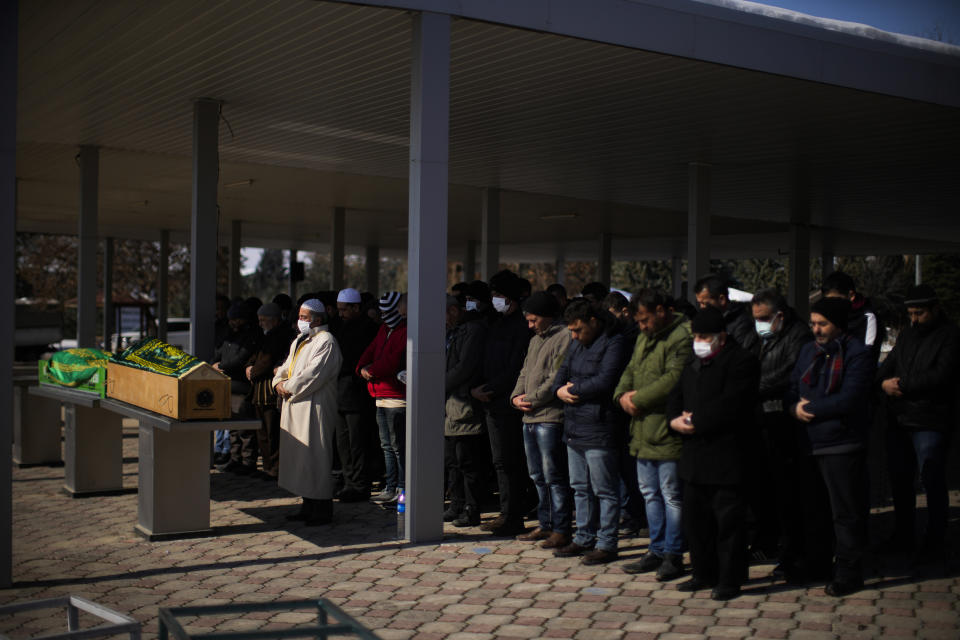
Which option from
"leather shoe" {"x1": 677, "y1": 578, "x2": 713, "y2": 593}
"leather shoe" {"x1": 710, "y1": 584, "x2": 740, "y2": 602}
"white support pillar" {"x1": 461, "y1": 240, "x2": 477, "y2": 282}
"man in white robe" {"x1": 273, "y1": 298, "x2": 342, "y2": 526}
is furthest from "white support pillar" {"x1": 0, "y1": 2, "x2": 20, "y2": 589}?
"white support pillar" {"x1": 461, "y1": 240, "x2": 477, "y2": 282}

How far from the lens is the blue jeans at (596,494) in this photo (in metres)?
6.48

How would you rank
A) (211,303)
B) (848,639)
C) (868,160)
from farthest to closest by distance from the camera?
(868,160) < (211,303) < (848,639)

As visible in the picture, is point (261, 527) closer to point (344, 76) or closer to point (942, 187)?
point (344, 76)

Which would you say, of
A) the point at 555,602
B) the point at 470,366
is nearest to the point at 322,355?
the point at 470,366

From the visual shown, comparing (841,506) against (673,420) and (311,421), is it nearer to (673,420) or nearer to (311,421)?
(673,420)

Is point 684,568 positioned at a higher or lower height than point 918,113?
lower

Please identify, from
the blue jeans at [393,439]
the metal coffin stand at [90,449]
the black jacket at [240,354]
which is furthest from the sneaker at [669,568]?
the metal coffin stand at [90,449]

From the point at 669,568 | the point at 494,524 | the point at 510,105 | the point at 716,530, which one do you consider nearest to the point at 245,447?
the point at 494,524

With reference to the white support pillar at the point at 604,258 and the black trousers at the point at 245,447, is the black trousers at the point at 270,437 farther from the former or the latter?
the white support pillar at the point at 604,258

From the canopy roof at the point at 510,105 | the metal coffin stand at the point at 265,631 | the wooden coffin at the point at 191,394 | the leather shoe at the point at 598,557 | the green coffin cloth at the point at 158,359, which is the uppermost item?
the canopy roof at the point at 510,105

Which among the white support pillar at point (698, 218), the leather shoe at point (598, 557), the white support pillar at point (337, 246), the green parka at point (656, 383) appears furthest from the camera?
the white support pillar at point (337, 246)

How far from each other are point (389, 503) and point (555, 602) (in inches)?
123

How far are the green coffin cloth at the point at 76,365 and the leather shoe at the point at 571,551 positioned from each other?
4.53 metres

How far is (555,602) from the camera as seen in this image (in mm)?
5734
